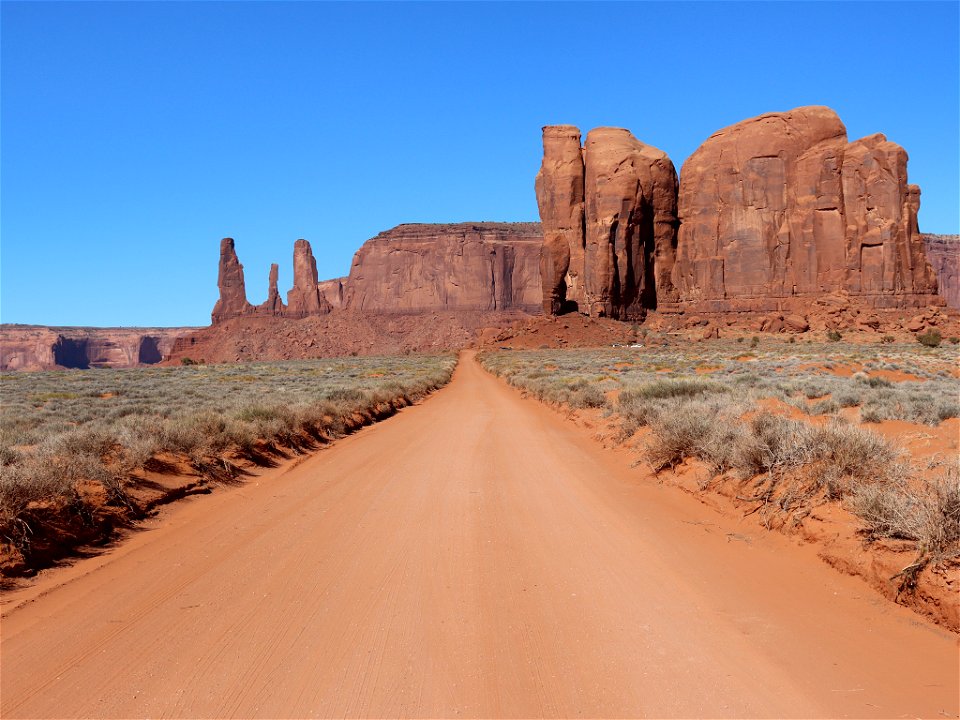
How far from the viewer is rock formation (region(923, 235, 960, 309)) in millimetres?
148500

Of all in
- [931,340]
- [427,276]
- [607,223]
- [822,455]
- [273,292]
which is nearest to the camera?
[822,455]

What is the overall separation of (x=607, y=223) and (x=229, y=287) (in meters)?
85.2

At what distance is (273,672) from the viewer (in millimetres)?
3576

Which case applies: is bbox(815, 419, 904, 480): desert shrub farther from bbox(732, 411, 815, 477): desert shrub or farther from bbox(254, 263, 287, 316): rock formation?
bbox(254, 263, 287, 316): rock formation

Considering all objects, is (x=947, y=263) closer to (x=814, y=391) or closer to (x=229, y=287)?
(x=229, y=287)

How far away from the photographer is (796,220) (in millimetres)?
76688

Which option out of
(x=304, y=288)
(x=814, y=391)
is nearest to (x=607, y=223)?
(x=814, y=391)

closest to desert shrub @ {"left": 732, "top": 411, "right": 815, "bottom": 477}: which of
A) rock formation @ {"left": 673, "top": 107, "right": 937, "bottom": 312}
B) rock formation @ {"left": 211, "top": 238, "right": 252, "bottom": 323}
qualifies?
rock formation @ {"left": 673, "top": 107, "right": 937, "bottom": 312}

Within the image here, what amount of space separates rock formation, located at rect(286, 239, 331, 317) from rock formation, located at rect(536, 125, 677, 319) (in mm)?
63202

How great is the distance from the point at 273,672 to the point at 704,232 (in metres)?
87.4

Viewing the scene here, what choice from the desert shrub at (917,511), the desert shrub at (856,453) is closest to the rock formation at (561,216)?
the desert shrub at (856,453)

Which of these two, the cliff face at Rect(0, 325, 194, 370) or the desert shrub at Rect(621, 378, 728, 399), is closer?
the desert shrub at Rect(621, 378, 728, 399)

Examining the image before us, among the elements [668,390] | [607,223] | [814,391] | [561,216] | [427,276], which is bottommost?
[814,391]

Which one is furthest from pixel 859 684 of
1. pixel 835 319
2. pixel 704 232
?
pixel 704 232
